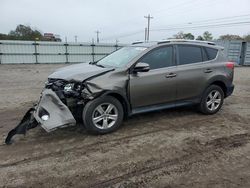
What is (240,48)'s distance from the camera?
73.9 feet

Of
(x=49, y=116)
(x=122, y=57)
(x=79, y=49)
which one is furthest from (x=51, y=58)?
(x=49, y=116)

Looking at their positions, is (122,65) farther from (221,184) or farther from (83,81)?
(221,184)

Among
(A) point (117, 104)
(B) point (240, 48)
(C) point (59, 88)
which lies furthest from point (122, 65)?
(B) point (240, 48)

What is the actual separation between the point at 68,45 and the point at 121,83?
1872cm

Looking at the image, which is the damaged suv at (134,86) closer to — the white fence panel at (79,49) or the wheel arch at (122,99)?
the wheel arch at (122,99)

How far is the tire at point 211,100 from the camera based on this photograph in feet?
18.6

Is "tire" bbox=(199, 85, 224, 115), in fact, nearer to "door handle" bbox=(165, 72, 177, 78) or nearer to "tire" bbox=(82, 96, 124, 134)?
"door handle" bbox=(165, 72, 177, 78)

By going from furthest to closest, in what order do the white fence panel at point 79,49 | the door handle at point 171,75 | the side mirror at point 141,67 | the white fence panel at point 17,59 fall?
the white fence panel at point 79,49
the white fence panel at point 17,59
the door handle at point 171,75
the side mirror at point 141,67

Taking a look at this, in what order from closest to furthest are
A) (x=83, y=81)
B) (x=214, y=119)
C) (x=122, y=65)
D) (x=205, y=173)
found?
1. (x=205, y=173)
2. (x=83, y=81)
3. (x=122, y=65)
4. (x=214, y=119)

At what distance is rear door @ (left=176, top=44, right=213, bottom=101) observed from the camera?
5199 mm

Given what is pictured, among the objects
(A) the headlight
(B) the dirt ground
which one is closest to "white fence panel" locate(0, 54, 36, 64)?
(B) the dirt ground

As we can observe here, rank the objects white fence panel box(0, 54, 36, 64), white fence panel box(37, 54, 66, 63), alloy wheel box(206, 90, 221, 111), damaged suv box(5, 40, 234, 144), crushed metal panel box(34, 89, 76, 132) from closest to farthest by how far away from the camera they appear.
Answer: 1. crushed metal panel box(34, 89, 76, 132)
2. damaged suv box(5, 40, 234, 144)
3. alloy wheel box(206, 90, 221, 111)
4. white fence panel box(0, 54, 36, 64)
5. white fence panel box(37, 54, 66, 63)

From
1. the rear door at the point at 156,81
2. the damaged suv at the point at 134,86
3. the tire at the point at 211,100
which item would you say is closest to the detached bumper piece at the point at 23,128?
the damaged suv at the point at 134,86

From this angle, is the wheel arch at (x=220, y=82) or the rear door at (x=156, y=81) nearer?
the rear door at (x=156, y=81)
